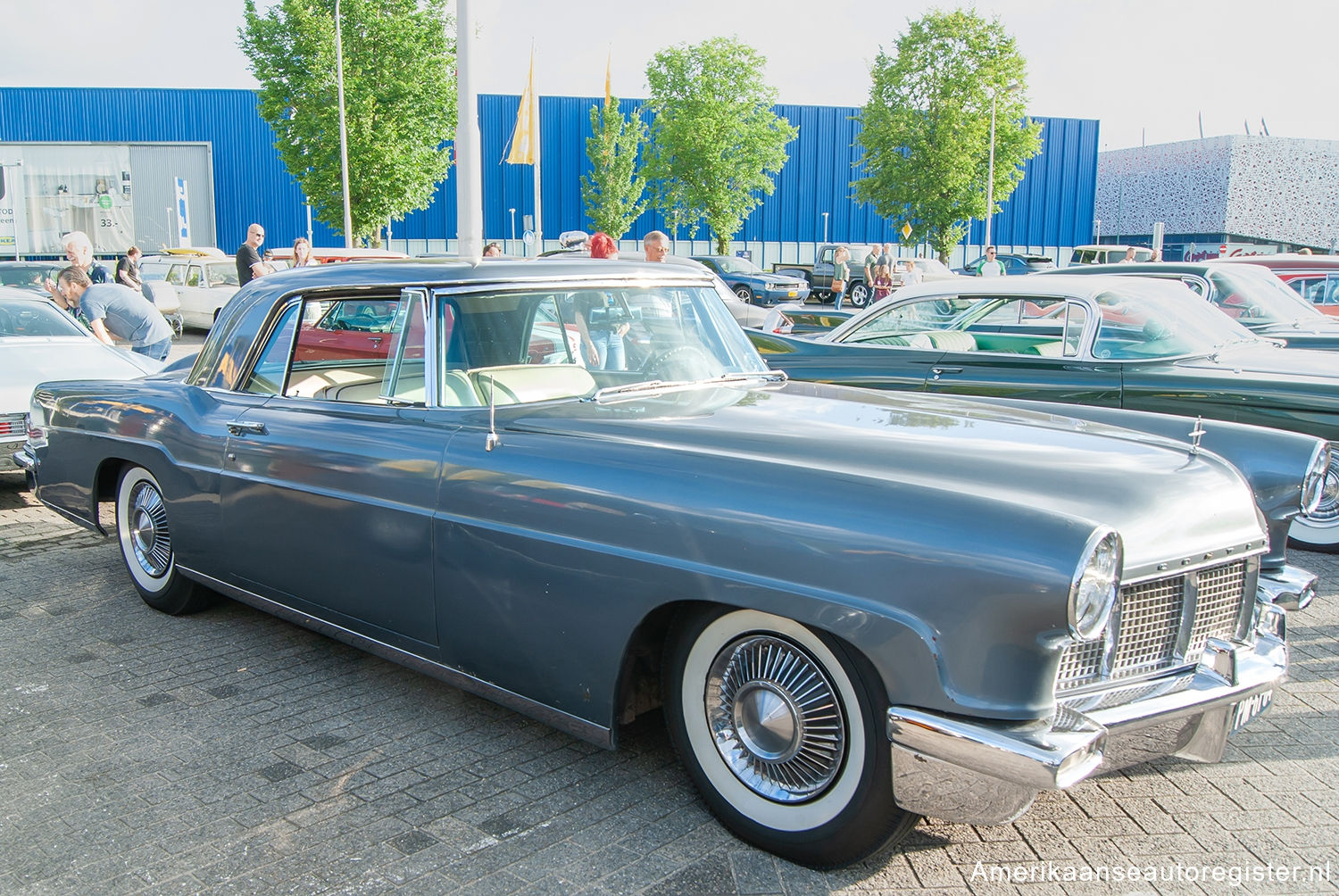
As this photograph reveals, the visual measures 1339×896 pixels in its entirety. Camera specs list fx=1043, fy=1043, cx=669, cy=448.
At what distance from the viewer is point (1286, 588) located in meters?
3.25

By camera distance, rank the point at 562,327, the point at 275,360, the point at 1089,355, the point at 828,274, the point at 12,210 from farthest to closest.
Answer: the point at 12,210
the point at 828,274
the point at 1089,355
the point at 275,360
the point at 562,327

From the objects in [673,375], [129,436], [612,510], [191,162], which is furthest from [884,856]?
[191,162]

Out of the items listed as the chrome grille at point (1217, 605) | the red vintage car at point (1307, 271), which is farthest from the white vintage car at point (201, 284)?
the chrome grille at point (1217, 605)

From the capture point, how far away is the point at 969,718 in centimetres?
227

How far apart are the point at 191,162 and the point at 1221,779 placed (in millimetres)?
43290

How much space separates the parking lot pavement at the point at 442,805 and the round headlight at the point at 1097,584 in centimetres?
77

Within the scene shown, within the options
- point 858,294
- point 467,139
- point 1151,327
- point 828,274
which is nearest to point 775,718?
point 1151,327

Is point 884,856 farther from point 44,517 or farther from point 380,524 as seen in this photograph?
point 44,517

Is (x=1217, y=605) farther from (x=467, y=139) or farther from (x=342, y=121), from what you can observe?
(x=342, y=121)

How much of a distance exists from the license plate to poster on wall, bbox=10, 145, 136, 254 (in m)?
40.0

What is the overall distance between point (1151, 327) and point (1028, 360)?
2.32 feet

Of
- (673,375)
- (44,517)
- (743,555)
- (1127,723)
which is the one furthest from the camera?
(44,517)

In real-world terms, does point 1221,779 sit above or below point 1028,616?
below

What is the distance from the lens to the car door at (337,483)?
10.9ft
